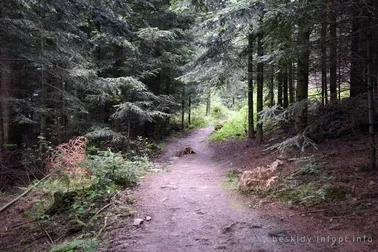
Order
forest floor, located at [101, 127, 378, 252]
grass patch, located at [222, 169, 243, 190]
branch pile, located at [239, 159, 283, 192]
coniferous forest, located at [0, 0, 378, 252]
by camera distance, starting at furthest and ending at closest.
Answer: grass patch, located at [222, 169, 243, 190], branch pile, located at [239, 159, 283, 192], coniferous forest, located at [0, 0, 378, 252], forest floor, located at [101, 127, 378, 252]

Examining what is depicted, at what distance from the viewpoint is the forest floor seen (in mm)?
4344

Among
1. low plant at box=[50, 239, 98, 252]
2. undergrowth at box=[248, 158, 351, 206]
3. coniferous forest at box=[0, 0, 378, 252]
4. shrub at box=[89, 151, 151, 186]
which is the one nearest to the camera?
low plant at box=[50, 239, 98, 252]

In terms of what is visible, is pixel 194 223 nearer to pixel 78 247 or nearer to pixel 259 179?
pixel 78 247

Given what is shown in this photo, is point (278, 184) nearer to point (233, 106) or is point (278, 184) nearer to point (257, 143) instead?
point (257, 143)

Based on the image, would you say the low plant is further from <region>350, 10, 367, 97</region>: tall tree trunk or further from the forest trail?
<region>350, 10, 367, 97</region>: tall tree trunk

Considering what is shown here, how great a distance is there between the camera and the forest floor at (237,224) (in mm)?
4344

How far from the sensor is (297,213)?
214 inches

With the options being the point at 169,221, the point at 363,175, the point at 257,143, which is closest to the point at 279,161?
the point at 363,175

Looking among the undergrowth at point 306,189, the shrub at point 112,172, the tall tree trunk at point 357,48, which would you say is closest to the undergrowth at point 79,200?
the shrub at point 112,172

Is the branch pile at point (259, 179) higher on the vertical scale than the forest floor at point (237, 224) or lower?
higher

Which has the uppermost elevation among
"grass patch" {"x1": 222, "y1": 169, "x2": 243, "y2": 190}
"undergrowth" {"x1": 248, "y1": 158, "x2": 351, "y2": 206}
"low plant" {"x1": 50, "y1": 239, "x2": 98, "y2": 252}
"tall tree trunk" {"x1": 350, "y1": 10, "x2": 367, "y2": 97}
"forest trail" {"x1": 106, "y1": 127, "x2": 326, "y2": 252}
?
"tall tree trunk" {"x1": 350, "y1": 10, "x2": 367, "y2": 97}

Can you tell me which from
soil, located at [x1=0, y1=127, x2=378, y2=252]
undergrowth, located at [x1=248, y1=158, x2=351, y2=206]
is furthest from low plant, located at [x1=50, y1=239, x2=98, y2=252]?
undergrowth, located at [x1=248, y1=158, x2=351, y2=206]

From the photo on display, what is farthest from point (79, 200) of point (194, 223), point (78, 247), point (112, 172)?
point (194, 223)

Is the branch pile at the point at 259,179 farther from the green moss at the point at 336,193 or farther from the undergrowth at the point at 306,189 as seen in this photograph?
the green moss at the point at 336,193
